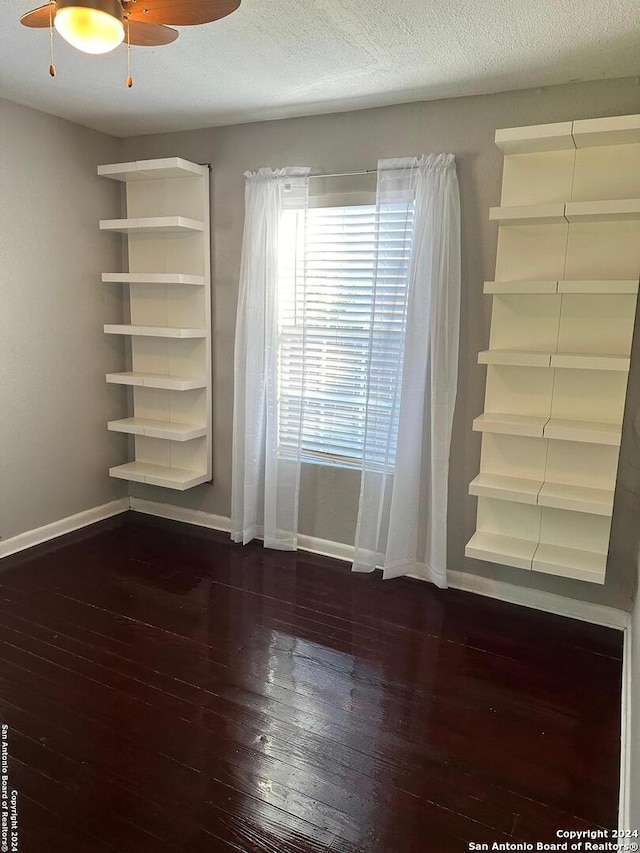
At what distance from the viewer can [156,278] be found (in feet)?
11.7

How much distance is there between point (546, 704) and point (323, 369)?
6.54 feet

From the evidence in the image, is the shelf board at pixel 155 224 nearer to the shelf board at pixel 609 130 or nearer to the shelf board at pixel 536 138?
the shelf board at pixel 536 138

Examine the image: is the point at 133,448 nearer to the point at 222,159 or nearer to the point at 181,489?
the point at 181,489

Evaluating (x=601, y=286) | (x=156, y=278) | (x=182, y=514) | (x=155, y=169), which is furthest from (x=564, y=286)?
(x=182, y=514)

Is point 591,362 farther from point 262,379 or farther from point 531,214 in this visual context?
point 262,379

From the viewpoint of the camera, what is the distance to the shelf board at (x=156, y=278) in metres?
3.56

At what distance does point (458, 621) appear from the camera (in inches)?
116

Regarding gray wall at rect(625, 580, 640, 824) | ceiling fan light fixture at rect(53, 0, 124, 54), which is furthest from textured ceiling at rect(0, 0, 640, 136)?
gray wall at rect(625, 580, 640, 824)

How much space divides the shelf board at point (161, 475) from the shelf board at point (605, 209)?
8.38ft

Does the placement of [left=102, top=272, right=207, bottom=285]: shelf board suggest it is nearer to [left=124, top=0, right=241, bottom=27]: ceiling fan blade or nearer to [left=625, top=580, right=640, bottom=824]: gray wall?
[left=124, top=0, right=241, bottom=27]: ceiling fan blade

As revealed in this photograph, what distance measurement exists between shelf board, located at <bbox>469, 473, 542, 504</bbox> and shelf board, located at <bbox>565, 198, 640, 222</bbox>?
118 cm

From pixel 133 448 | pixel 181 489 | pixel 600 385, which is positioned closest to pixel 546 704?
pixel 600 385

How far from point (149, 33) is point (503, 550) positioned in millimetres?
2435

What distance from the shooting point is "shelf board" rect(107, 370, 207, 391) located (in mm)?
3670
